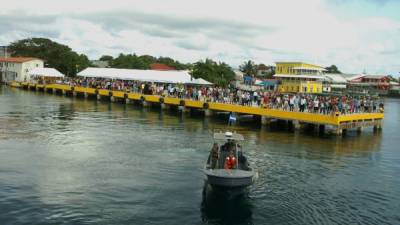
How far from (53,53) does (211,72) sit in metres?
48.1

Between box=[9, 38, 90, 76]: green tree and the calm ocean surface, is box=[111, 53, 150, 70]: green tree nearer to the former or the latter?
box=[9, 38, 90, 76]: green tree

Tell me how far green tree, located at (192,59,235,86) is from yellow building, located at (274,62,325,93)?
17.3m

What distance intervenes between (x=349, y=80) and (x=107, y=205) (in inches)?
6190

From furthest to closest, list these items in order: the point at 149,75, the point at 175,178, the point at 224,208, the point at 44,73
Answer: the point at 44,73 < the point at 149,75 < the point at 175,178 < the point at 224,208

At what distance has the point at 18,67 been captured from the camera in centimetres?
11406

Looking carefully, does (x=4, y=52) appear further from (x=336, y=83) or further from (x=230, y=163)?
(x=230, y=163)

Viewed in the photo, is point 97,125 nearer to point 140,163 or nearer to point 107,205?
point 140,163

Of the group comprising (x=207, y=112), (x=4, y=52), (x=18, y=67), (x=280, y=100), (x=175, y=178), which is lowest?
(x=175, y=178)

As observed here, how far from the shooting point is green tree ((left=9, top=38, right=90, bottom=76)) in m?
125

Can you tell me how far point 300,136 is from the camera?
1651 inches

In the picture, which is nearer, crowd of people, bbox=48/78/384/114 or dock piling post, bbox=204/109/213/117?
crowd of people, bbox=48/78/384/114

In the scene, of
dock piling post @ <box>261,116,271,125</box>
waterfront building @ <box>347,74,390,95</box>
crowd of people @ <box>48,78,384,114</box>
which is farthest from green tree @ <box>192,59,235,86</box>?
waterfront building @ <box>347,74,390,95</box>

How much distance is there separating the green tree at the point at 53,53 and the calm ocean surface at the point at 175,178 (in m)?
84.1

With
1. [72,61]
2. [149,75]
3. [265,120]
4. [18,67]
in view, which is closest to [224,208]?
[265,120]
